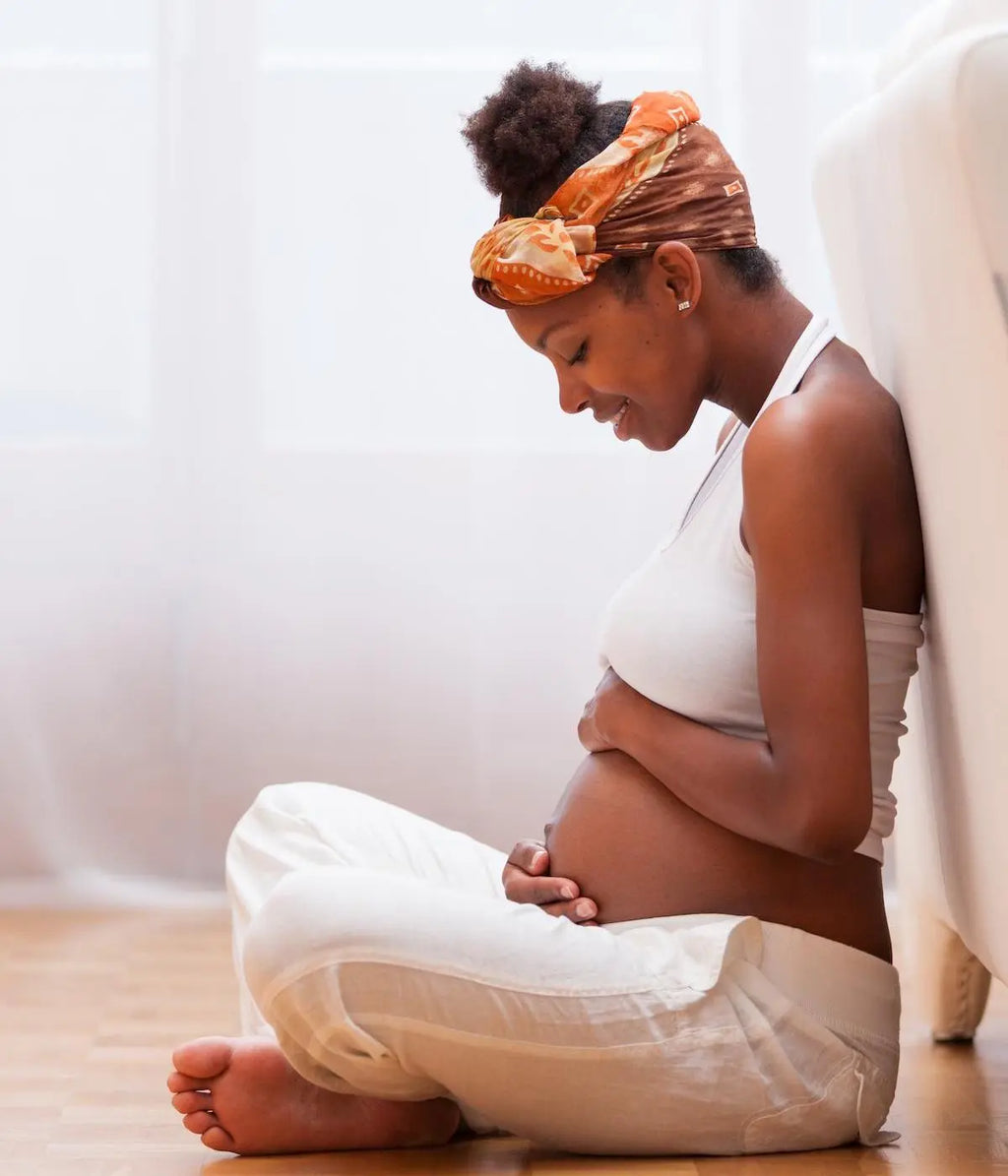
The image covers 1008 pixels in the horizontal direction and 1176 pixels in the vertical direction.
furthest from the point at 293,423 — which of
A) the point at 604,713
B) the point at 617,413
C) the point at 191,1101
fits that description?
the point at 191,1101

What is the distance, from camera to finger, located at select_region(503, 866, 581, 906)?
117cm

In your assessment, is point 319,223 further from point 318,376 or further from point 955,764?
point 955,764

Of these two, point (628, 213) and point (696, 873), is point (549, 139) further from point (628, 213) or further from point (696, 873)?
point (696, 873)

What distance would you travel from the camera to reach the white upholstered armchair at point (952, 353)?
937mm

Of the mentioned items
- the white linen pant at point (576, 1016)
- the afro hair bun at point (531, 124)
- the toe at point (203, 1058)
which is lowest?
the toe at point (203, 1058)

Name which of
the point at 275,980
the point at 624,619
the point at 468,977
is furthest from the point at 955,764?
the point at 275,980

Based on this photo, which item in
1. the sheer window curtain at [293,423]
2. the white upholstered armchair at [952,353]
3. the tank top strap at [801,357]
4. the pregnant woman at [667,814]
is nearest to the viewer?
the white upholstered armchair at [952,353]

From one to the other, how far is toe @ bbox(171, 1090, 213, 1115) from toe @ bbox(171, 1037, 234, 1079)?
0.01 m

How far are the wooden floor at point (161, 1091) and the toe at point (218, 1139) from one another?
0.01 m

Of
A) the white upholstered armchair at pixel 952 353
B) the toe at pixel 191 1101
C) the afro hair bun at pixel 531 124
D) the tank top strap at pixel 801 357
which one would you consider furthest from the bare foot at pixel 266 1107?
the afro hair bun at pixel 531 124

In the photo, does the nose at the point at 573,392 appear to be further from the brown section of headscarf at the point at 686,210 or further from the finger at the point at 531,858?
the finger at the point at 531,858

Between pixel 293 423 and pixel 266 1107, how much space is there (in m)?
1.36

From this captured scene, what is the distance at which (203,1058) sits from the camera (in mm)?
1118

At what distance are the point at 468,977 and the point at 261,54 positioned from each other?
5.44 feet
